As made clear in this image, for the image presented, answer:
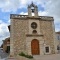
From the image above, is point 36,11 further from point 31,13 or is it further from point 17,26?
point 17,26

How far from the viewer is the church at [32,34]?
2839 centimetres

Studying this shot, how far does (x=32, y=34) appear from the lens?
2908 cm

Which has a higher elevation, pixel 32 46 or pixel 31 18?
pixel 31 18

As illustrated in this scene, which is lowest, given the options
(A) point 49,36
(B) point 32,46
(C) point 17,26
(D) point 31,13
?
(B) point 32,46

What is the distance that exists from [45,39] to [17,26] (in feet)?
18.6

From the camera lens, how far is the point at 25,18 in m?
29.4

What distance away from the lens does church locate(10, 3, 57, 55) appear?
2839 cm

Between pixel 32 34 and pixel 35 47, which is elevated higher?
pixel 32 34

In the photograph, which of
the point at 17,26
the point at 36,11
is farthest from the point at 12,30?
the point at 36,11

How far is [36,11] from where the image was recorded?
3045 cm

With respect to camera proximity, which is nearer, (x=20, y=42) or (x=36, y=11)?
(x=20, y=42)

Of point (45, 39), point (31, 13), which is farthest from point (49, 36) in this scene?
point (31, 13)

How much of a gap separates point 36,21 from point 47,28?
247 centimetres

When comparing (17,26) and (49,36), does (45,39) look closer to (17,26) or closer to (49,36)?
(49,36)
